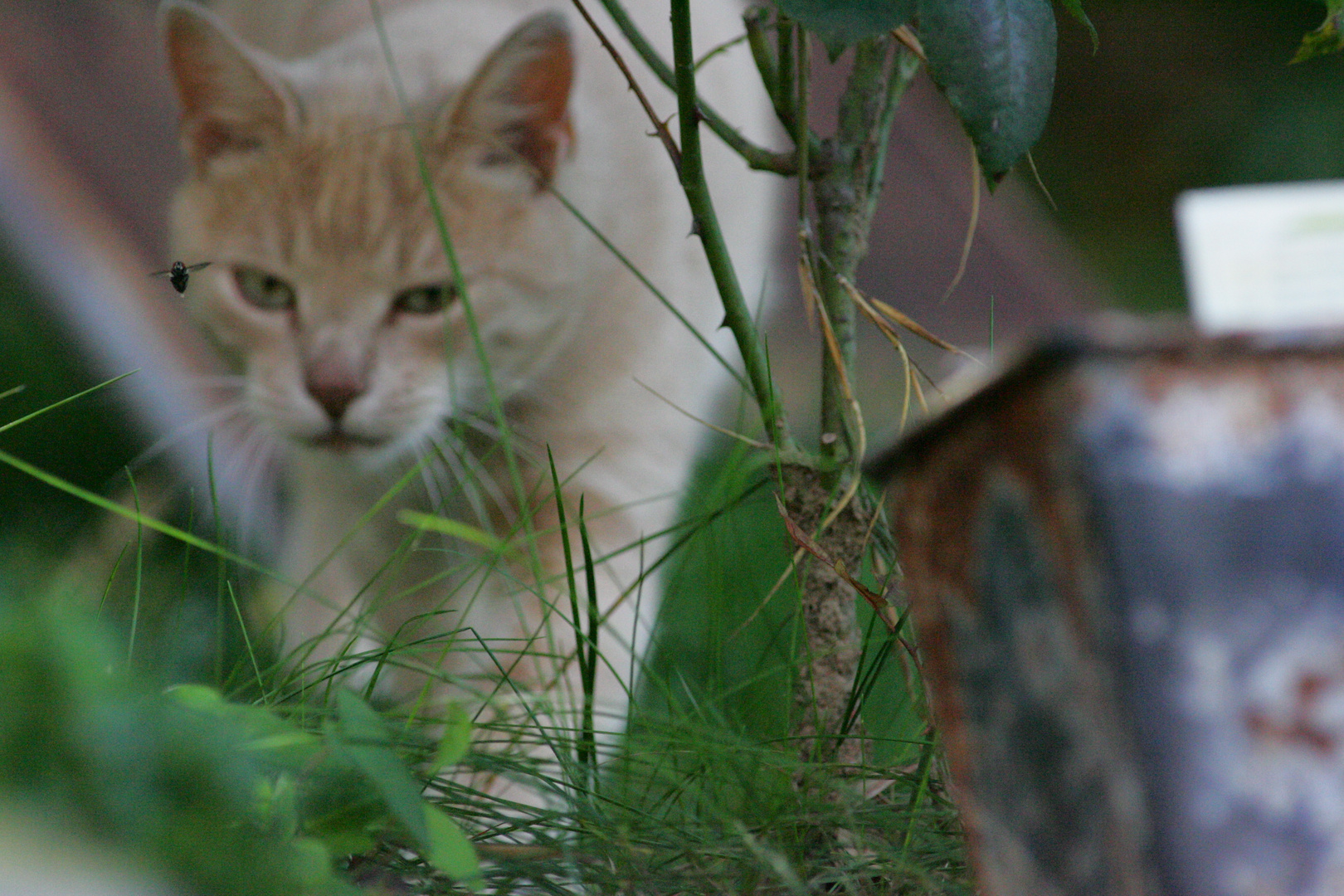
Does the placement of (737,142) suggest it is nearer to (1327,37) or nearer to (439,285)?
(1327,37)

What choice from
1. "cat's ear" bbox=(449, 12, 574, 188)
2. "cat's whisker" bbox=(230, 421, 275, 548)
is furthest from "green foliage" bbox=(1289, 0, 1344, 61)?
"cat's whisker" bbox=(230, 421, 275, 548)

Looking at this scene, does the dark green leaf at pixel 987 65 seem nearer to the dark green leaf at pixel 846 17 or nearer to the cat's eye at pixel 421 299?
the dark green leaf at pixel 846 17

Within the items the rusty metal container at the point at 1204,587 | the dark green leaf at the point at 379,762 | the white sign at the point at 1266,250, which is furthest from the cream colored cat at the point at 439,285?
the white sign at the point at 1266,250

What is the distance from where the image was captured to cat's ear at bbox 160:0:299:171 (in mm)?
852

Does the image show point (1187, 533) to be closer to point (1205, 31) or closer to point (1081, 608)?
point (1081, 608)

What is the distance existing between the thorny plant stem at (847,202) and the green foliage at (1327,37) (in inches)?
6.4

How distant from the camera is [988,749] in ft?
0.98

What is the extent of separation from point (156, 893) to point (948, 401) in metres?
0.19

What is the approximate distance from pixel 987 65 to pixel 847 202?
0.56 ft

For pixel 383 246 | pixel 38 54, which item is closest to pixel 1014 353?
pixel 383 246

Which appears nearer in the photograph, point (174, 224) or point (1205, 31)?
point (174, 224)

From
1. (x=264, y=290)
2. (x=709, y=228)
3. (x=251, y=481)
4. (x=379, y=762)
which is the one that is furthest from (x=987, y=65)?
(x=251, y=481)

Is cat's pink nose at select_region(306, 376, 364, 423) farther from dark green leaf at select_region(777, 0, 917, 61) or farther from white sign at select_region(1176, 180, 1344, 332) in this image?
white sign at select_region(1176, 180, 1344, 332)

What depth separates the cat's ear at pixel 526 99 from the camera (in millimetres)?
842
